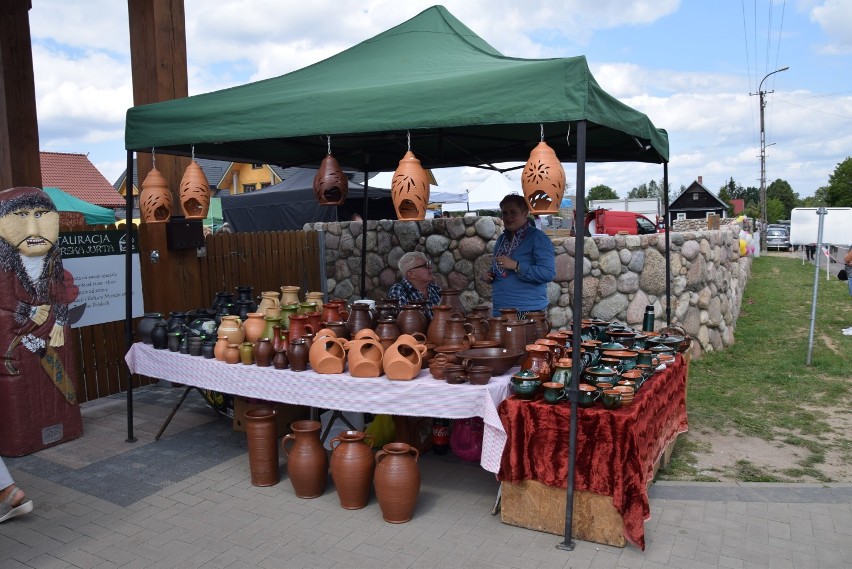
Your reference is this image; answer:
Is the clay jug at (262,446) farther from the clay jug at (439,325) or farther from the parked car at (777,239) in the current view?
the parked car at (777,239)

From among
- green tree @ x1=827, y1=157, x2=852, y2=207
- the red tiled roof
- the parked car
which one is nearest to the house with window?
the parked car

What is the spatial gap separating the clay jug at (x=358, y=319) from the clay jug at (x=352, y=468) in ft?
2.64

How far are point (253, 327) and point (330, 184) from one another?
3.75 feet

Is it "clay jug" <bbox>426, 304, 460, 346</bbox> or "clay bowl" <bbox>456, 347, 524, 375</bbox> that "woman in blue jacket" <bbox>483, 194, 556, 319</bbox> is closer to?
"clay jug" <bbox>426, 304, 460, 346</bbox>

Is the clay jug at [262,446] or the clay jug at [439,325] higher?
the clay jug at [439,325]

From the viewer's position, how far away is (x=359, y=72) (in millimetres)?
4328

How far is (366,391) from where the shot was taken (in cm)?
365

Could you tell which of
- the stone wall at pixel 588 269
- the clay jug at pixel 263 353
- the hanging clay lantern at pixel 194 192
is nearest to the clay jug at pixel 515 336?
the clay jug at pixel 263 353

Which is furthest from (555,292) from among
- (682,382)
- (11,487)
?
(11,487)

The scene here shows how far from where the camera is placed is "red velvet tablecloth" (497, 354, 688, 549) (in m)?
3.17

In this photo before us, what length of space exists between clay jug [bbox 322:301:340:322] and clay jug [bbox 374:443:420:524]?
1.26 metres

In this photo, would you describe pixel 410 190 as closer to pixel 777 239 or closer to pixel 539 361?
pixel 539 361

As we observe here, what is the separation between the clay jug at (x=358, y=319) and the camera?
14.0 ft

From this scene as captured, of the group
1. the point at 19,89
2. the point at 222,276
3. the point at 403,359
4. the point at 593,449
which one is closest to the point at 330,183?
the point at 403,359
